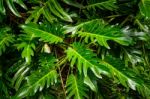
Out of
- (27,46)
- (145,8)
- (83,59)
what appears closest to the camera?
(83,59)

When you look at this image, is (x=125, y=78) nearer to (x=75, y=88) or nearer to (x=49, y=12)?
(x=75, y=88)

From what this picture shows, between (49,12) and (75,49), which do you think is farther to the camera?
(49,12)

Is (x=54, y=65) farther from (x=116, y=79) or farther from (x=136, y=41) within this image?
(x=136, y=41)

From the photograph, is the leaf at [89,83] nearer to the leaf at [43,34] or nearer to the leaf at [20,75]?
the leaf at [43,34]

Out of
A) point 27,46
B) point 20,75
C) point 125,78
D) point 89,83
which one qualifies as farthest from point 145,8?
point 20,75

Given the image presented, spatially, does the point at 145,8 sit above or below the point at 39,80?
above

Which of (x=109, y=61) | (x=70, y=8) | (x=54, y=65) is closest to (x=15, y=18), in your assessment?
(x=70, y=8)

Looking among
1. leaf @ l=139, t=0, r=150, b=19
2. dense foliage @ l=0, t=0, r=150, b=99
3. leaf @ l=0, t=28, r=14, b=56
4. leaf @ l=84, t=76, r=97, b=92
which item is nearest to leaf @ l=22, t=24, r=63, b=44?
dense foliage @ l=0, t=0, r=150, b=99

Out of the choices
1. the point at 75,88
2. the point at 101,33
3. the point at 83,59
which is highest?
the point at 101,33

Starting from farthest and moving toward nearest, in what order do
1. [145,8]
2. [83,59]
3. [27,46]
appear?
[145,8], [27,46], [83,59]
